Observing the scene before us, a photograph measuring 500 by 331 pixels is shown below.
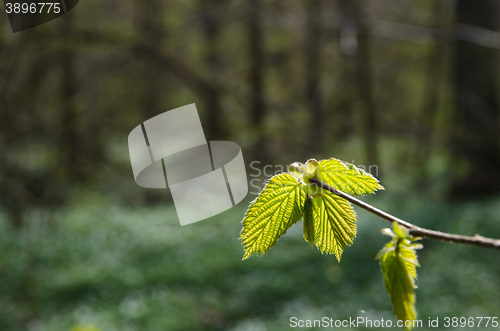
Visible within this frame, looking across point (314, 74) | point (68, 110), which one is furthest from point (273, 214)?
point (314, 74)

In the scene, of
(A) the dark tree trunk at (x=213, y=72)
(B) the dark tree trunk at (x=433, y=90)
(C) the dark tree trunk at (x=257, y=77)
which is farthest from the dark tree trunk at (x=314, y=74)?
(B) the dark tree trunk at (x=433, y=90)

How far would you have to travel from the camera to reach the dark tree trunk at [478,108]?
5488 mm

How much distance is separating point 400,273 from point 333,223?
0.09 meters

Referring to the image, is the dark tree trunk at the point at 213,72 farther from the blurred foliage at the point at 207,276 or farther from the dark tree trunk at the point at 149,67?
the blurred foliage at the point at 207,276

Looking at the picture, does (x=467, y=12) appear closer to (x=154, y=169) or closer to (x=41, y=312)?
(x=154, y=169)

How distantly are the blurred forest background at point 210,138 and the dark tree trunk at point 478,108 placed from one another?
0.02m

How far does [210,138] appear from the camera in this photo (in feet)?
18.7

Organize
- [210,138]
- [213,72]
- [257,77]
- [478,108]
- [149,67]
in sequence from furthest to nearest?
[257,77], [149,67], [213,72], [210,138], [478,108]

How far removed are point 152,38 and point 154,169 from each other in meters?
1.10

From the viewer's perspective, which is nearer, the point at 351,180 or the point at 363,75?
the point at 351,180

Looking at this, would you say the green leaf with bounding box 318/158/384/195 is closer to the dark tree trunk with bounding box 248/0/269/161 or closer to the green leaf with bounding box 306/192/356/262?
the green leaf with bounding box 306/192/356/262

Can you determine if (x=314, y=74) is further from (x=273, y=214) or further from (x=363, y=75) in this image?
(x=273, y=214)

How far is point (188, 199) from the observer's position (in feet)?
13.1

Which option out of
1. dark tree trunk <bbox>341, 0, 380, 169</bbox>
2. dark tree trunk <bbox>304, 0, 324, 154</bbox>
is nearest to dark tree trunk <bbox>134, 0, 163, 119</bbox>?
dark tree trunk <bbox>304, 0, 324, 154</bbox>
